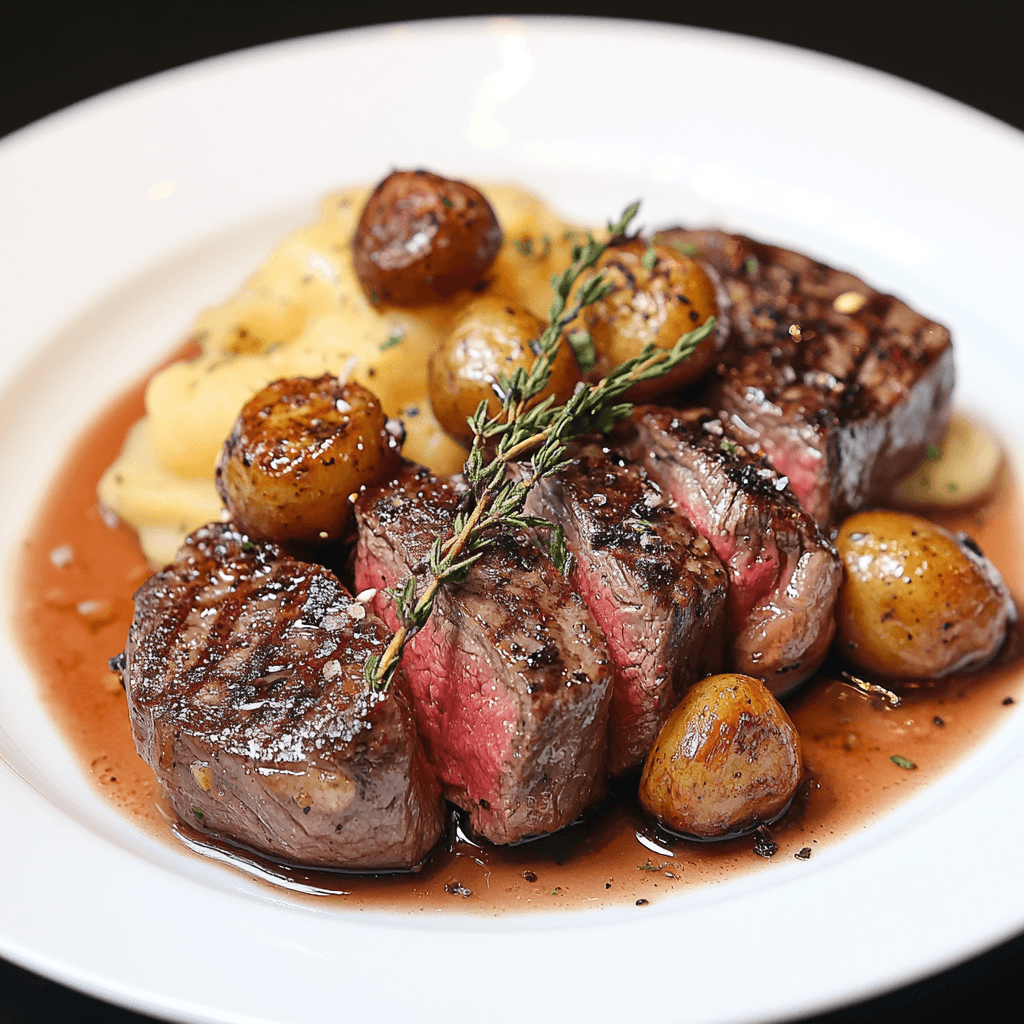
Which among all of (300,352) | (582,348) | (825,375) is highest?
(582,348)

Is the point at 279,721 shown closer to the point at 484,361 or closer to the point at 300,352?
the point at 484,361

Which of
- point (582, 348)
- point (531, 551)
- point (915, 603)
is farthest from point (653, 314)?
point (915, 603)

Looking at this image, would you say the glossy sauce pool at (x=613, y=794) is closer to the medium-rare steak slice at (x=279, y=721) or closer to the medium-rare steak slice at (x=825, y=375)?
the medium-rare steak slice at (x=279, y=721)

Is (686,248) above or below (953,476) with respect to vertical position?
above

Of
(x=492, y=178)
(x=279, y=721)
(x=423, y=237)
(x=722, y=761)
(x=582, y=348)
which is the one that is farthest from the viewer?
(x=492, y=178)

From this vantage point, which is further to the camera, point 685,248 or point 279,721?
point 685,248

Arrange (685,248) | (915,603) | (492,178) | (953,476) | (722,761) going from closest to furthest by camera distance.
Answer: (722,761) < (915,603) < (685,248) < (953,476) < (492,178)

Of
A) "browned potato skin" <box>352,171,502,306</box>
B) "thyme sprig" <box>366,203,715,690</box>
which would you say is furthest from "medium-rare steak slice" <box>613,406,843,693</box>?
"browned potato skin" <box>352,171,502,306</box>
